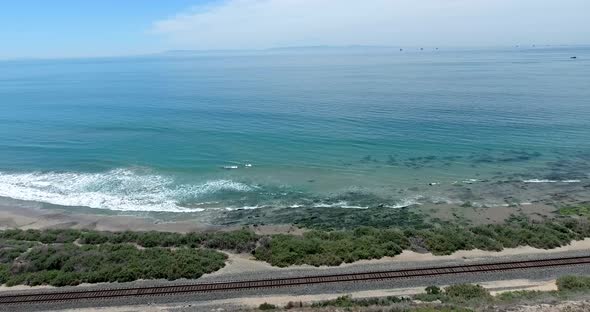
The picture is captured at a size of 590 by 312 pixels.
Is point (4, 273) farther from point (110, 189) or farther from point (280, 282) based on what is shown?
point (110, 189)

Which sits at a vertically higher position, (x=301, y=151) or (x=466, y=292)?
(x=301, y=151)

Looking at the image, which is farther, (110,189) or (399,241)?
(110,189)

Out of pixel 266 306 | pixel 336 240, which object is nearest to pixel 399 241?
pixel 336 240

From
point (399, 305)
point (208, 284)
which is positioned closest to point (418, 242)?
point (399, 305)

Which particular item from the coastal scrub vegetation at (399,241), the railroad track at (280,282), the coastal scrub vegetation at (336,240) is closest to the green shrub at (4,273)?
the coastal scrub vegetation at (336,240)

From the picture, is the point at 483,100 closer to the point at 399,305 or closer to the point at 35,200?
the point at 399,305

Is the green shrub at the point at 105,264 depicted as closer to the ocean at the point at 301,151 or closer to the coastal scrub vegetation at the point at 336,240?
the coastal scrub vegetation at the point at 336,240

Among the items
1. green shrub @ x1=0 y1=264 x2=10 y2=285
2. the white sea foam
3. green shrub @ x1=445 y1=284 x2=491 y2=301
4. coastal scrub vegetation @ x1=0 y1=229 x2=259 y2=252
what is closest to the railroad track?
green shrub @ x1=445 y1=284 x2=491 y2=301

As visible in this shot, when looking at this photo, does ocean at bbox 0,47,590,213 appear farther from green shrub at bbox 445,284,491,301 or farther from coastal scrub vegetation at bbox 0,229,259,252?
green shrub at bbox 445,284,491,301
